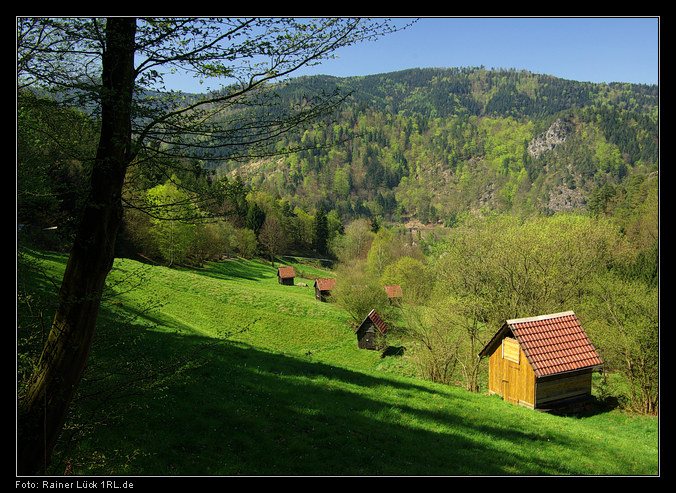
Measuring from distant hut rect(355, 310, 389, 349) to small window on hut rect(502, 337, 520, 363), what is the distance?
1558 cm

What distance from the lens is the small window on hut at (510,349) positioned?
19.9 meters

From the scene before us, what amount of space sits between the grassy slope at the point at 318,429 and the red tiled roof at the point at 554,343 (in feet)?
8.15

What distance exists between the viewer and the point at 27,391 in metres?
5.09

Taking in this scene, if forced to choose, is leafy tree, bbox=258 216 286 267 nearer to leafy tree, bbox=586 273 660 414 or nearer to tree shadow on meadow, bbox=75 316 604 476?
leafy tree, bbox=586 273 660 414

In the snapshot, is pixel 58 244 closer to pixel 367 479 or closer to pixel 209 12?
pixel 209 12

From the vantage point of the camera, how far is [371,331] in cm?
3612

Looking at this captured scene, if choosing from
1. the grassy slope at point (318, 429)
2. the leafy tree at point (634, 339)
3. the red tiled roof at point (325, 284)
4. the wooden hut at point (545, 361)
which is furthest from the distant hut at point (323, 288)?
the grassy slope at point (318, 429)

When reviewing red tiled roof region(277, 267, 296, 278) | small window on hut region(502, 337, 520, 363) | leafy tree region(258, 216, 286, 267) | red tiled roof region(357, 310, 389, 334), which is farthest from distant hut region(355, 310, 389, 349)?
leafy tree region(258, 216, 286, 267)

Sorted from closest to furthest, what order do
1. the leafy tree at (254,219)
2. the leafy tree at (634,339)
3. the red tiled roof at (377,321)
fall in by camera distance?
the leafy tree at (634,339) < the red tiled roof at (377,321) < the leafy tree at (254,219)

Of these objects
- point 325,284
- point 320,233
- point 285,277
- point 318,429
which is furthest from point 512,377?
point 320,233

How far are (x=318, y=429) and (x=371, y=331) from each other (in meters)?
27.0

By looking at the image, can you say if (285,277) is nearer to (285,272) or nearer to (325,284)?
(285,272)

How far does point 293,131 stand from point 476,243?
26.7 m

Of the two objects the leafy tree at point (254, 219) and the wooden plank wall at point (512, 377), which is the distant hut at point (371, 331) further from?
the leafy tree at point (254, 219)
